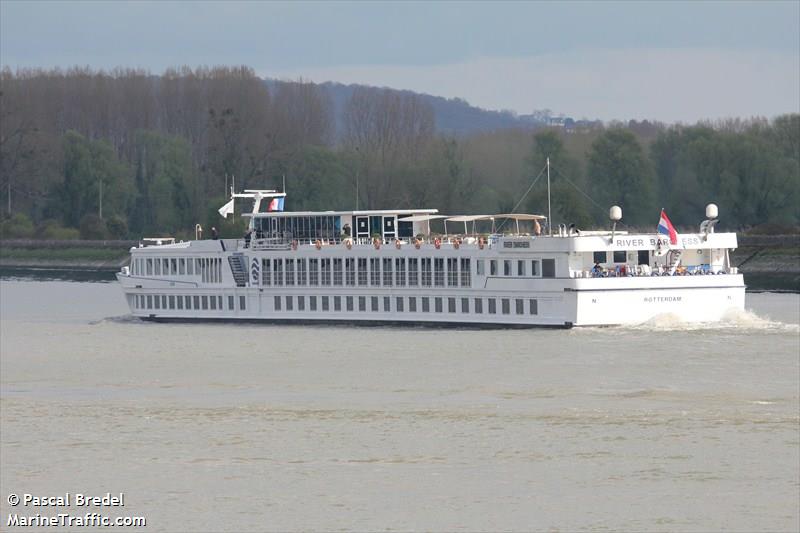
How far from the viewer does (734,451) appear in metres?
33.7

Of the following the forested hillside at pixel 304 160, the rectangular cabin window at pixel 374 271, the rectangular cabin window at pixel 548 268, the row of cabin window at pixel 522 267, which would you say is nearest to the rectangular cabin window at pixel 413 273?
the rectangular cabin window at pixel 374 271

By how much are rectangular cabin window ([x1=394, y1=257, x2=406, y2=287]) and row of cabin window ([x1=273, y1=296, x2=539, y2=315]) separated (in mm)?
565

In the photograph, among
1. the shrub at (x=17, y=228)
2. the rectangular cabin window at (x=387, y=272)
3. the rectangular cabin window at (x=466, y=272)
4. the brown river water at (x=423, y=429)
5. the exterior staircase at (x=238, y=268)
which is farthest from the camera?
the shrub at (x=17, y=228)

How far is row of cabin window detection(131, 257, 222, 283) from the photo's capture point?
67.4 metres

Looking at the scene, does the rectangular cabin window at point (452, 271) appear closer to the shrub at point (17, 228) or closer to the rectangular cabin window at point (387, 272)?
the rectangular cabin window at point (387, 272)

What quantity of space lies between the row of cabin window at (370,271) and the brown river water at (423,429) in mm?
2999

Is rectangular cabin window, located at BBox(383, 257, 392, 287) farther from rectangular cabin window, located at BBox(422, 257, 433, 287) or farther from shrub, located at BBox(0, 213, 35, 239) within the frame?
shrub, located at BBox(0, 213, 35, 239)

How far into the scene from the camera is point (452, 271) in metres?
60.0

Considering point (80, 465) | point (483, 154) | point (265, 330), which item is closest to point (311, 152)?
point (483, 154)

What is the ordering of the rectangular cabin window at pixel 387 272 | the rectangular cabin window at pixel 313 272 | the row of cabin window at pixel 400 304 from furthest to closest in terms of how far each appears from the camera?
the rectangular cabin window at pixel 313 272 < the rectangular cabin window at pixel 387 272 < the row of cabin window at pixel 400 304

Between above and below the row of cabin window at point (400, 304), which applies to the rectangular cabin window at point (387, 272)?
above

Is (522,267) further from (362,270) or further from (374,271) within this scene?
(362,270)

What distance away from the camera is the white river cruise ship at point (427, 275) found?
55.5 metres

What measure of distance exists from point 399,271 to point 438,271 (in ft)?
6.18
